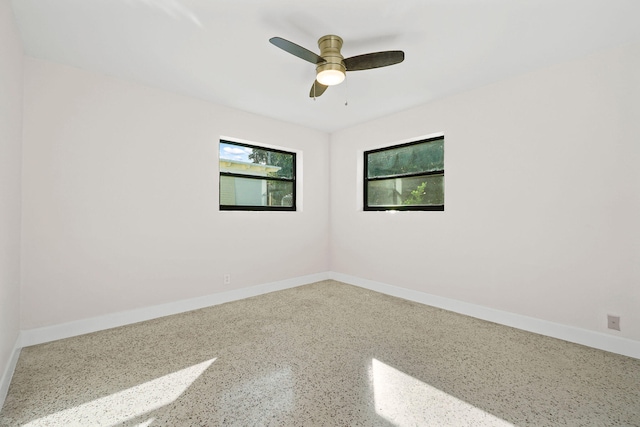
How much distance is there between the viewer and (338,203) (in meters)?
4.55

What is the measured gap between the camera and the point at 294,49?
1.91 m

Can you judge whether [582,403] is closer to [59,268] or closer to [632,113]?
[632,113]

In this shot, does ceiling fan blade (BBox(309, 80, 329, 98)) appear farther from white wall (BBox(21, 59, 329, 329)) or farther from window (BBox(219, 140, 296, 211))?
window (BBox(219, 140, 296, 211))

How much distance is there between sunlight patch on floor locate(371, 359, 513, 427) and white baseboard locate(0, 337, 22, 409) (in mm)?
2159

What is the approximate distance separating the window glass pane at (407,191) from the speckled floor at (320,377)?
1.49m

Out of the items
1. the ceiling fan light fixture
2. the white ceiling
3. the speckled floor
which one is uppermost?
the white ceiling

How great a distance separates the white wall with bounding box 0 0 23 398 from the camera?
5.59ft

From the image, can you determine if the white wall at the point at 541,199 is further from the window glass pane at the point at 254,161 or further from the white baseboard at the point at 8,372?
the white baseboard at the point at 8,372

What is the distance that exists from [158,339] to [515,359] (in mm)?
2878

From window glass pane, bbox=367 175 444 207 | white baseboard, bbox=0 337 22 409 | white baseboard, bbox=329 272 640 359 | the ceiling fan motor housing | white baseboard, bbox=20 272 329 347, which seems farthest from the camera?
window glass pane, bbox=367 175 444 207

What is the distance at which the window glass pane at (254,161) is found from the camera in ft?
12.2

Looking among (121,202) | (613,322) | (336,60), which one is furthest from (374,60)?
(613,322)

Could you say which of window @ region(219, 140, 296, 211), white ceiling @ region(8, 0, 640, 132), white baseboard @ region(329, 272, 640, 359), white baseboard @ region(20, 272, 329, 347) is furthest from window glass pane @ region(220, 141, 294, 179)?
white baseboard @ region(329, 272, 640, 359)

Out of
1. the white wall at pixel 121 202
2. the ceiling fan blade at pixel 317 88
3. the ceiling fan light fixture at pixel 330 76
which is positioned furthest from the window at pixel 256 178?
the ceiling fan light fixture at pixel 330 76
